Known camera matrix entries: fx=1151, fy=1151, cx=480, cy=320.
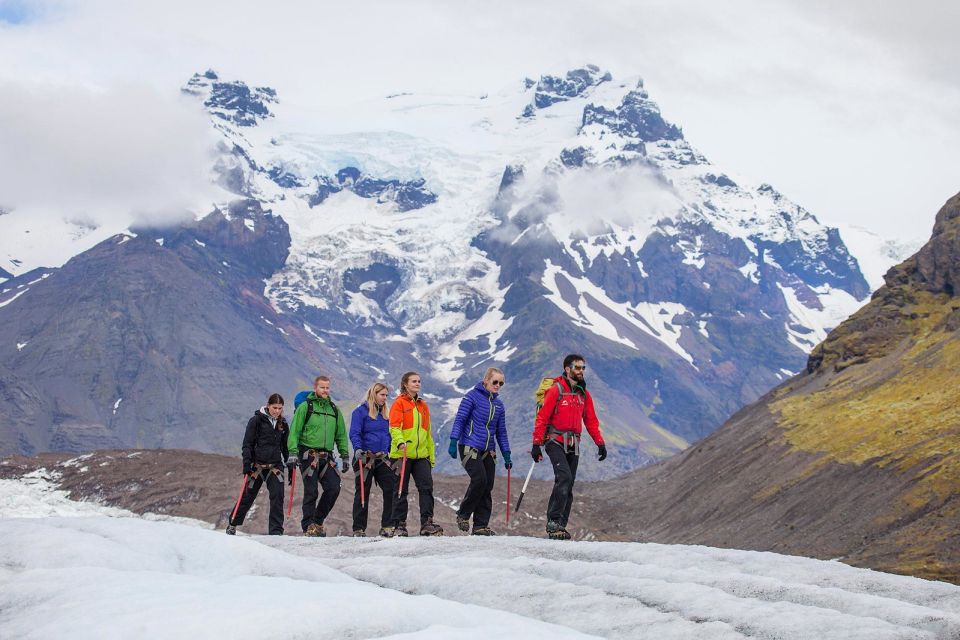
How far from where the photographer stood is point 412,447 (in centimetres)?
2530

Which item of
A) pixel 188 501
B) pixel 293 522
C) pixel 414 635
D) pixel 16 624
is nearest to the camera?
pixel 414 635

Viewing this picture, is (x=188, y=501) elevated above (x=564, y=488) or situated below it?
below

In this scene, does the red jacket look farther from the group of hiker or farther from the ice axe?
the ice axe

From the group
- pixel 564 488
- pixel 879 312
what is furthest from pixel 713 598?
pixel 879 312

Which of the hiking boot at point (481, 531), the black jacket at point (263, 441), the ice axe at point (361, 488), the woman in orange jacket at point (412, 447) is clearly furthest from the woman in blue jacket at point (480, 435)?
the black jacket at point (263, 441)

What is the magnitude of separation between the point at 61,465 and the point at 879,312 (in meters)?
75.8

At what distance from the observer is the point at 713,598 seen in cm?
1427

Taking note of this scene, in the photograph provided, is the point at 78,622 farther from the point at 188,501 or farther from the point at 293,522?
the point at 188,501

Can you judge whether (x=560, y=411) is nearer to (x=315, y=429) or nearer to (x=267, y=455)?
(x=315, y=429)

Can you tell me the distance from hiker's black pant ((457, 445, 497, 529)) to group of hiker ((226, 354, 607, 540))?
0.07ft

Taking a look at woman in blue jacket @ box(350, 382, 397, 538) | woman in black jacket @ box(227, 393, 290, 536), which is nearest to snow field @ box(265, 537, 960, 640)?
woman in blue jacket @ box(350, 382, 397, 538)

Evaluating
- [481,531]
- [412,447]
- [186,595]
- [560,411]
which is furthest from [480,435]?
[186,595]

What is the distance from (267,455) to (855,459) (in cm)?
4445

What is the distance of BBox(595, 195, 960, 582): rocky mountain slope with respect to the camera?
1868 inches
